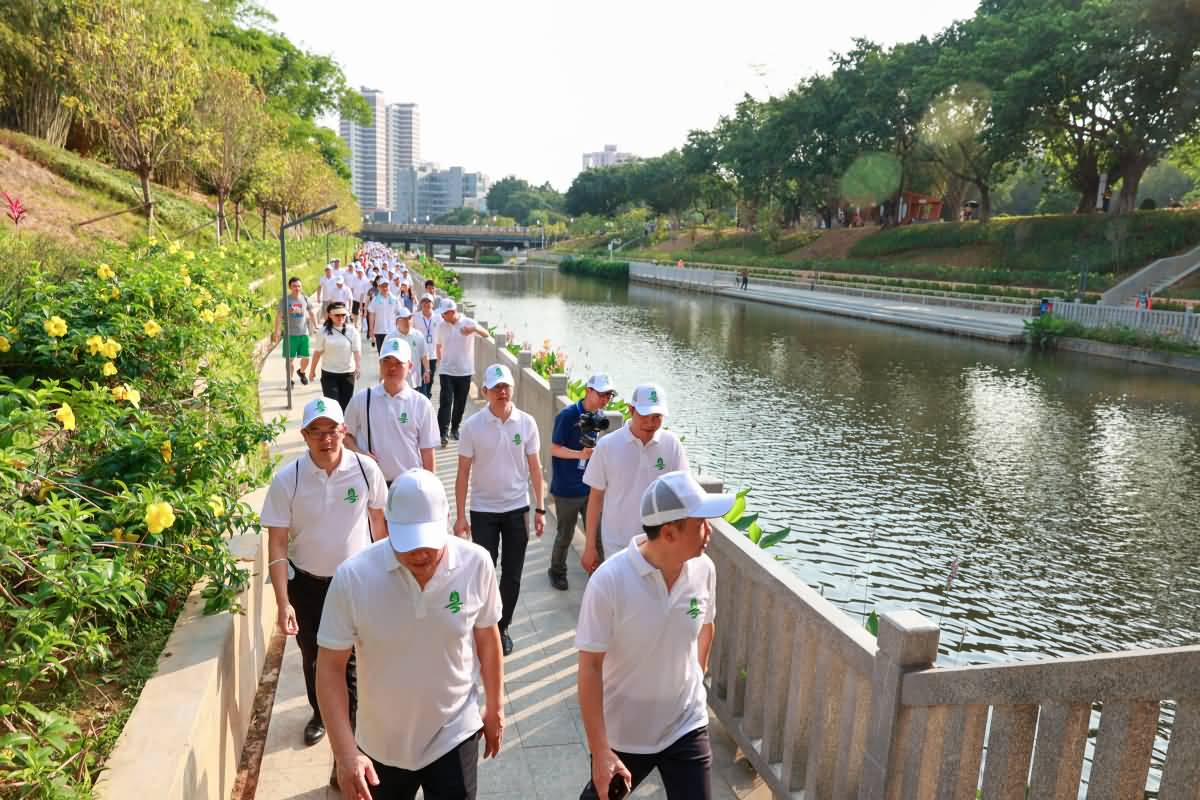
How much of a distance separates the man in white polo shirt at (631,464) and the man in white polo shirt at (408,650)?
1821 millimetres

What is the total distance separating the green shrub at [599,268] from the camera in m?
65.9

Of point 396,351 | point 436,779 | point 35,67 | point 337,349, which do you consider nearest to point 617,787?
point 436,779

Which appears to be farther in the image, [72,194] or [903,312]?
[903,312]

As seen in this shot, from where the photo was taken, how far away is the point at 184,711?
3289 mm

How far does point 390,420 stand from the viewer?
18.4ft

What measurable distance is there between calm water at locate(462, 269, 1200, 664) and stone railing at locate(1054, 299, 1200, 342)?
230 cm

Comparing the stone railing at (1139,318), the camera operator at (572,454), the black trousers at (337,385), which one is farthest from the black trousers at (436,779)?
the stone railing at (1139,318)

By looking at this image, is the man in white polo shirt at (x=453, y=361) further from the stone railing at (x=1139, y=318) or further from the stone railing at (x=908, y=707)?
the stone railing at (x=1139, y=318)

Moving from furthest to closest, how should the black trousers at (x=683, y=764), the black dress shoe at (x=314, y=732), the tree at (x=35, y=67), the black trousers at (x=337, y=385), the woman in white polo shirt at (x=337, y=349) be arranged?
the tree at (x=35, y=67) → the black trousers at (x=337, y=385) → the woman in white polo shirt at (x=337, y=349) → the black dress shoe at (x=314, y=732) → the black trousers at (x=683, y=764)

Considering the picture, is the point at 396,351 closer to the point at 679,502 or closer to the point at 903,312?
the point at 679,502

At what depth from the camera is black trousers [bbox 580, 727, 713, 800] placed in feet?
10.2

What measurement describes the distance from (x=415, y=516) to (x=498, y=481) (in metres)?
2.64

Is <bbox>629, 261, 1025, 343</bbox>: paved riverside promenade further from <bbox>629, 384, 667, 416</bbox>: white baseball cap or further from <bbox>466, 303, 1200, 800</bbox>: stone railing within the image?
<bbox>466, 303, 1200, 800</bbox>: stone railing

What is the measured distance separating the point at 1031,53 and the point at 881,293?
1171 cm
